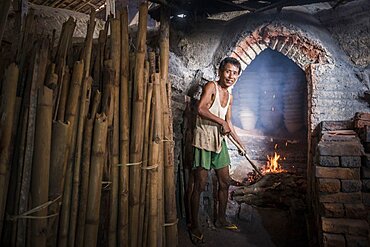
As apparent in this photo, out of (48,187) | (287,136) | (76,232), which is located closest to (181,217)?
(76,232)

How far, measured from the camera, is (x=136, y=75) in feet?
7.50

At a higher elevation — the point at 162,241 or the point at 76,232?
the point at 76,232

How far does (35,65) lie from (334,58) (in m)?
4.02

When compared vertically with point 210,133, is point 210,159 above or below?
below

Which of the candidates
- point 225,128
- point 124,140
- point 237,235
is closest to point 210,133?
point 225,128

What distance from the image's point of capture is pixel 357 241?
→ 8.04 ft

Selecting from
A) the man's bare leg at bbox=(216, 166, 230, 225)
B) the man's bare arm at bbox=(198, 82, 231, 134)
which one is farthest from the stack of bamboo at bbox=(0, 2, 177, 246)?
the man's bare leg at bbox=(216, 166, 230, 225)

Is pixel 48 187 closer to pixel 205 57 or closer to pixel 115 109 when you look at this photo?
pixel 115 109

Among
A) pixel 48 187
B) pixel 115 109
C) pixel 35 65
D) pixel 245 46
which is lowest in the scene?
pixel 48 187

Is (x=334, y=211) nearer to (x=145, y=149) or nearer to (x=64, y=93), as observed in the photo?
(x=145, y=149)

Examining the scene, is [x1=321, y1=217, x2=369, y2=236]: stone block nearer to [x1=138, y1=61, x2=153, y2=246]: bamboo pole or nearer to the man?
the man

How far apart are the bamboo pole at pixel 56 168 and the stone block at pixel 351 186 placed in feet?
8.45

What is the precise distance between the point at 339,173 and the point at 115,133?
88.0 inches

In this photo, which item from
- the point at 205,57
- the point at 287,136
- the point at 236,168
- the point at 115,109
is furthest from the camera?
the point at 287,136
